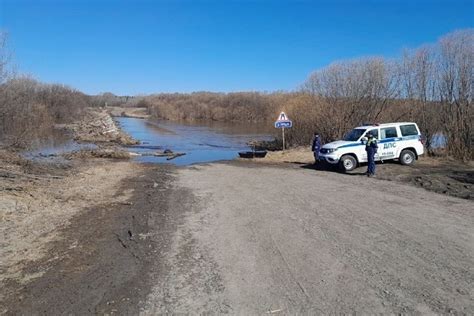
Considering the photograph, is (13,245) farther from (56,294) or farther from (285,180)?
(285,180)

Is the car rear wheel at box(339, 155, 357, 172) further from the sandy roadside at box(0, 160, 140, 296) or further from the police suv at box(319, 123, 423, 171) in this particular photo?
the sandy roadside at box(0, 160, 140, 296)

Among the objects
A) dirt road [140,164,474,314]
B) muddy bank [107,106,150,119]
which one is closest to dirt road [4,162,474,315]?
dirt road [140,164,474,314]

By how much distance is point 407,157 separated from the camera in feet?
68.0

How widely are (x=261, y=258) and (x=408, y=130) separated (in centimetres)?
1595

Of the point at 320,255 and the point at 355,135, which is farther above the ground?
the point at 355,135

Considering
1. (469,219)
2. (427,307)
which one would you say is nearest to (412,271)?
(427,307)

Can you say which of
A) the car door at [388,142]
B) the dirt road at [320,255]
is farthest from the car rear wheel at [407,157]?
the dirt road at [320,255]

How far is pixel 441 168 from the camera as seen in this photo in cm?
1955

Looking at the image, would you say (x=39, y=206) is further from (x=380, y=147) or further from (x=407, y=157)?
(x=407, y=157)

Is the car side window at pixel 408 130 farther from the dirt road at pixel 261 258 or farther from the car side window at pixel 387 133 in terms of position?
the dirt road at pixel 261 258

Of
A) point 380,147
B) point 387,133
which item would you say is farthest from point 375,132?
point 380,147

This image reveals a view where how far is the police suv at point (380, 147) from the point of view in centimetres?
1995

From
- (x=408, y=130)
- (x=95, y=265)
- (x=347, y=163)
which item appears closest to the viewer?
(x=95, y=265)

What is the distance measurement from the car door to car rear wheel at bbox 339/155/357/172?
1.39 m
